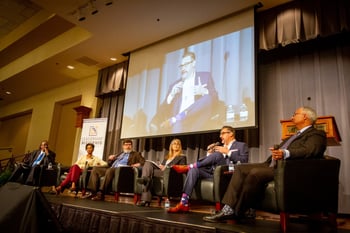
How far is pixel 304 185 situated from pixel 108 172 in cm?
258

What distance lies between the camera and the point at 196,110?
4281mm

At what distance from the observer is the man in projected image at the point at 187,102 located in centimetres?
420

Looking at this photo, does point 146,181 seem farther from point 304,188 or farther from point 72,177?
point 304,188

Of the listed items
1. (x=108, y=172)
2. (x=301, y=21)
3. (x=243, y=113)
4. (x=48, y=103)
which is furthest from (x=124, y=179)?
(x=48, y=103)

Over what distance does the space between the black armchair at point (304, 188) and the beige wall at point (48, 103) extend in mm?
5155

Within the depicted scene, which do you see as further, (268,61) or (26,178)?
(26,178)

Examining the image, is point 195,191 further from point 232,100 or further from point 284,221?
point 232,100

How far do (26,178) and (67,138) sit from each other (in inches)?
116

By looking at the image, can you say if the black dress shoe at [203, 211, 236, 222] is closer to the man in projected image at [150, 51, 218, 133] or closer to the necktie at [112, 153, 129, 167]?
the man in projected image at [150, 51, 218, 133]

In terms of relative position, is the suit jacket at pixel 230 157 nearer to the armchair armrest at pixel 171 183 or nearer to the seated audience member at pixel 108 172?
the armchair armrest at pixel 171 183

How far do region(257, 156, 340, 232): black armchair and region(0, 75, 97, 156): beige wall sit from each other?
16.9 ft

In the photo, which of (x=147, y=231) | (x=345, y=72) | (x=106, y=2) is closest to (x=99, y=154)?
(x=106, y=2)

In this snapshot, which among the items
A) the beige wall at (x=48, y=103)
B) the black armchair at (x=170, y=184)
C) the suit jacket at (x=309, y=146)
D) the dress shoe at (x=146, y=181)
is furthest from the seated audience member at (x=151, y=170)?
the beige wall at (x=48, y=103)

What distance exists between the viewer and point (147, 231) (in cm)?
186
